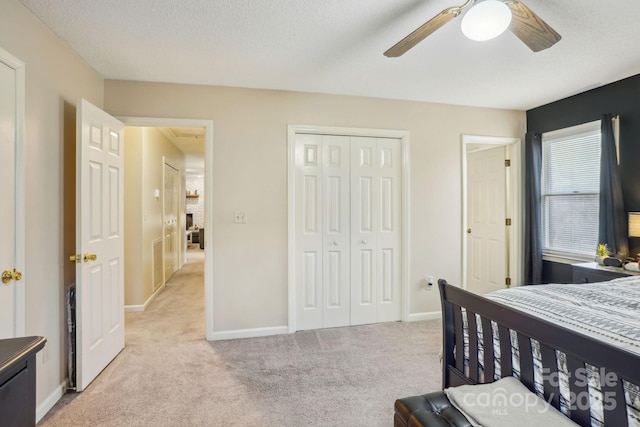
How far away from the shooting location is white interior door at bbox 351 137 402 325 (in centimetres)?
334

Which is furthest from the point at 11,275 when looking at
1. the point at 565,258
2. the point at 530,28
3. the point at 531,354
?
the point at 565,258

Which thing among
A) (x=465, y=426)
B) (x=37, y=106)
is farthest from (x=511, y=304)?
(x=37, y=106)

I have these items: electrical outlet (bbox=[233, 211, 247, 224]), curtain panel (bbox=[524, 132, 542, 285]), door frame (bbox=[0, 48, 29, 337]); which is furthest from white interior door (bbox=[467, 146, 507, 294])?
door frame (bbox=[0, 48, 29, 337])

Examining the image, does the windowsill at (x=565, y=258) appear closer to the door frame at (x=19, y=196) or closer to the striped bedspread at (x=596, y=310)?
the striped bedspread at (x=596, y=310)

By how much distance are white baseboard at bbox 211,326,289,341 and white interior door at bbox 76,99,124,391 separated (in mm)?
812

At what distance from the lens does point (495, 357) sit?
1463mm

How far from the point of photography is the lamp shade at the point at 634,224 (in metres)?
2.58

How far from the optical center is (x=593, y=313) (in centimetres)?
139

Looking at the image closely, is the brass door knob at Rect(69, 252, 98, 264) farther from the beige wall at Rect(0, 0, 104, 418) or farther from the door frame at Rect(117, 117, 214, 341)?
the door frame at Rect(117, 117, 214, 341)

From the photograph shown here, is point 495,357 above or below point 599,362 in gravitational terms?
below

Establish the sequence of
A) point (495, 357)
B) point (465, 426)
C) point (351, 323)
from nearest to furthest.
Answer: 1. point (465, 426)
2. point (495, 357)
3. point (351, 323)

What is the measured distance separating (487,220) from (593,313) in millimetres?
2957

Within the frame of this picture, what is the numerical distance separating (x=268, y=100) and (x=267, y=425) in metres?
2.66

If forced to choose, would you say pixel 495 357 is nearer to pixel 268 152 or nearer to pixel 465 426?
pixel 465 426
